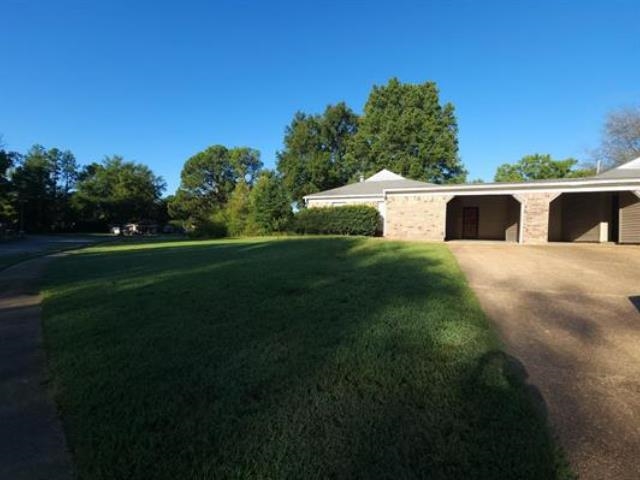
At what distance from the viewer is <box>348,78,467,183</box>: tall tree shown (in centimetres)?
3431

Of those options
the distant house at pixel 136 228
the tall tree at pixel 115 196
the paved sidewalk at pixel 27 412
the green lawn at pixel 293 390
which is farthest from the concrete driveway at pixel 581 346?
the tall tree at pixel 115 196

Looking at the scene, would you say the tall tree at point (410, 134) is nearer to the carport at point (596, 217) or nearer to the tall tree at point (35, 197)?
the carport at point (596, 217)

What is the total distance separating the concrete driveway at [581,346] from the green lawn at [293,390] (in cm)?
23

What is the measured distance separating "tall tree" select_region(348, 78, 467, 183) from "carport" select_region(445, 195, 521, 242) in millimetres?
13628

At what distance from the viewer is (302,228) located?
21766 millimetres

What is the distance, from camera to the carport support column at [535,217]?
15.2 meters

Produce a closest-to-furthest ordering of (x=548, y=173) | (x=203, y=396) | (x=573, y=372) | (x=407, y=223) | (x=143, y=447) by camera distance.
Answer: (x=143, y=447)
(x=203, y=396)
(x=573, y=372)
(x=407, y=223)
(x=548, y=173)

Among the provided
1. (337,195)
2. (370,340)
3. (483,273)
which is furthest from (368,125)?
(370,340)

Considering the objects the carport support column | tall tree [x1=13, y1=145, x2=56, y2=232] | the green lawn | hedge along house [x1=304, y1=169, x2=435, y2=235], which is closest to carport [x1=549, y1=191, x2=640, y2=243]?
the carport support column

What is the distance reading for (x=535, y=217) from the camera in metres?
15.3

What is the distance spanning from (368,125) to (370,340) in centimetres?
3543

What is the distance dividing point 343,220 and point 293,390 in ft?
57.6

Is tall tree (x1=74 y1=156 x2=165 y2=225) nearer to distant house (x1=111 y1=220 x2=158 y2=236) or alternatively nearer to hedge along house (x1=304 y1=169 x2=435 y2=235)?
distant house (x1=111 y1=220 x2=158 y2=236)

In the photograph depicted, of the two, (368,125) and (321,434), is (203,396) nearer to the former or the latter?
(321,434)
